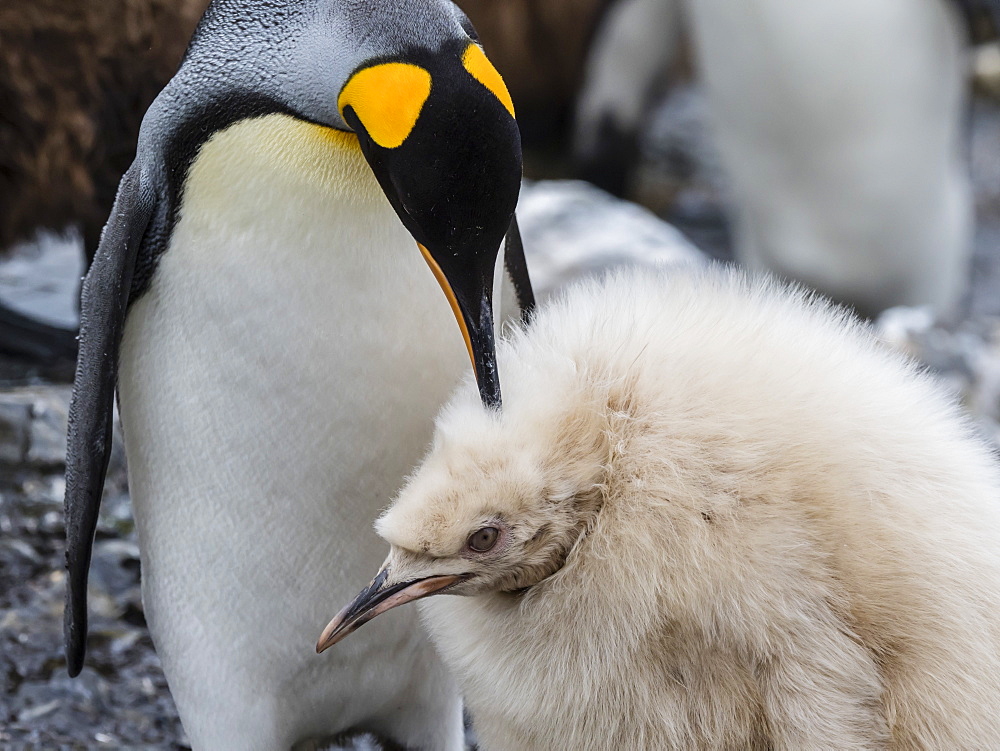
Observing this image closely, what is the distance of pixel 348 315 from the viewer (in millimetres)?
1209

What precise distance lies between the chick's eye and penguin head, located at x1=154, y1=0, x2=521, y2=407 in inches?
4.2

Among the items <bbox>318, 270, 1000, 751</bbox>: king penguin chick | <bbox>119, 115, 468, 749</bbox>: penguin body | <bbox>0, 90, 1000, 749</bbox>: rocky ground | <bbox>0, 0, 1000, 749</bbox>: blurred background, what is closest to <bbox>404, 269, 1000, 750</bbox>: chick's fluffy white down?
<bbox>318, 270, 1000, 751</bbox>: king penguin chick

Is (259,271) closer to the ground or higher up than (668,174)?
higher up

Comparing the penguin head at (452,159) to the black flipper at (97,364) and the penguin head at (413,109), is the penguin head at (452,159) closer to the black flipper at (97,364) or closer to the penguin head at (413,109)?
the penguin head at (413,109)

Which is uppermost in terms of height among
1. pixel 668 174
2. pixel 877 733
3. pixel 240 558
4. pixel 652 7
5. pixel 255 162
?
pixel 255 162

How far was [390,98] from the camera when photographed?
1.06 m

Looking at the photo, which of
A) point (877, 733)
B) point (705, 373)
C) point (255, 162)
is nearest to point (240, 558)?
point (255, 162)

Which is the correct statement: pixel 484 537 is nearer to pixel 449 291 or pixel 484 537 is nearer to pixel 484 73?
pixel 449 291

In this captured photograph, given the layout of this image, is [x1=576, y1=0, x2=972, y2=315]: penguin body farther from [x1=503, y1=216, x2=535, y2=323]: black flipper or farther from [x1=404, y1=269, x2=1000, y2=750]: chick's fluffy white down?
[x1=404, y1=269, x2=1000, y2=750]: chick's fluffy white down

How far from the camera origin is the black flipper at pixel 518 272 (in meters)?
1.44

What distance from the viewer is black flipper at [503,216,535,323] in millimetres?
1438

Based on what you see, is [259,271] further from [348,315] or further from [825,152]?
[825,152]

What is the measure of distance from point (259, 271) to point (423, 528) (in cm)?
32

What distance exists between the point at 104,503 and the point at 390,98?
3.72 feet
